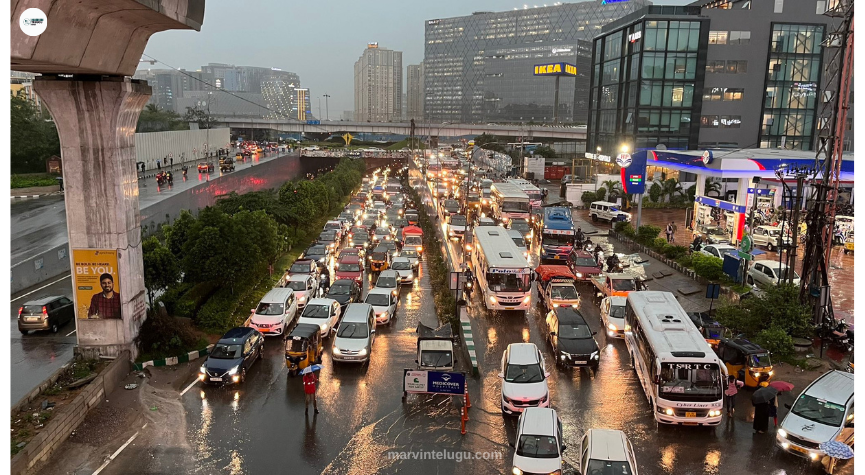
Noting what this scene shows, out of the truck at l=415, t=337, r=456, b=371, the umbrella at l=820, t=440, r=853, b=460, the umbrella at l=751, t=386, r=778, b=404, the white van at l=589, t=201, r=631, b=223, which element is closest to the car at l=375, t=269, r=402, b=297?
the truck at l=415, t=337, r=456, b=371

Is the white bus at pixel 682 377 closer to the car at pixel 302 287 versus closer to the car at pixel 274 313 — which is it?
the car at pixel 274 313

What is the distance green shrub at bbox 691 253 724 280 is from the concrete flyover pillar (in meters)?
25.6

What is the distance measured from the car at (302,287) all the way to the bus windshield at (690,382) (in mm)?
15084

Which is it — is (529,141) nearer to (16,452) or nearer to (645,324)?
(645,324)

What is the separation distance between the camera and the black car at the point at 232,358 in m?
17.6

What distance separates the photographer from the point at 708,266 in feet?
100

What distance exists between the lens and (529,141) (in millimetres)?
123062

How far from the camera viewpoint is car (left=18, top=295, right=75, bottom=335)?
21.4m

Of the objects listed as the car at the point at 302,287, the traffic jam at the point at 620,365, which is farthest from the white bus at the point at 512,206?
the car at the point at 302,287

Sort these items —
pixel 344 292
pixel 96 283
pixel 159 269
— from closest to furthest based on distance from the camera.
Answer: pixel 96 283 → pixel 159 269 → pixel 344 292

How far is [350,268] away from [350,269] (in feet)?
0.22

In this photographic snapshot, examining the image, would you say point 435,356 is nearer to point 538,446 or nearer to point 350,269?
point 538,446

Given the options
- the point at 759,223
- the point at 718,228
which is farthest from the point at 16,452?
the point at 759,223

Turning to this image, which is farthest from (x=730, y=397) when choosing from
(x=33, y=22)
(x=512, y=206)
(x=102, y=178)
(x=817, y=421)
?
A: (x=512, y=206)
